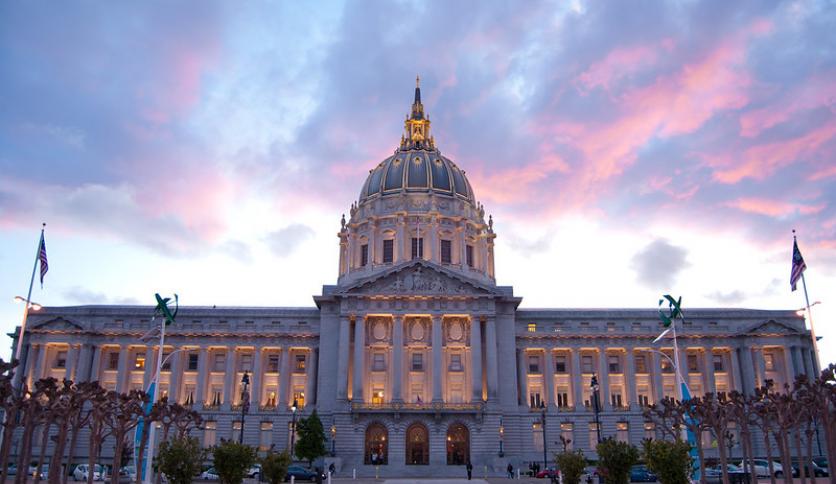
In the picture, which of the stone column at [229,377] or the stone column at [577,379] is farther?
the stone column at [577,379]

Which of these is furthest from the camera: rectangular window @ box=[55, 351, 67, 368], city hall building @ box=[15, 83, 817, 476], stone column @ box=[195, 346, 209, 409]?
rectangular window @ box=[55, 351, 67, 368]

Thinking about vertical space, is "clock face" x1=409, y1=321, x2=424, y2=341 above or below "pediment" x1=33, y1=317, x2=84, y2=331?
below

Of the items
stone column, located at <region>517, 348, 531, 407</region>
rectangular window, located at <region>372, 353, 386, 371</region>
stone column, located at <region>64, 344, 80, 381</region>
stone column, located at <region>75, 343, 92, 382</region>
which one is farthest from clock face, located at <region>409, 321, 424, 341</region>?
stone column, located at <region>64, 344, 80, 381</region>

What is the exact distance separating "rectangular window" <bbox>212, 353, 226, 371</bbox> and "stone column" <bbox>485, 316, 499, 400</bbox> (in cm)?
3177

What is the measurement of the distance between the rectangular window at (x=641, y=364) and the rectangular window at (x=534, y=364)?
12241 millimetres

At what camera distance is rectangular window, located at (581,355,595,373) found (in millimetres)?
87000

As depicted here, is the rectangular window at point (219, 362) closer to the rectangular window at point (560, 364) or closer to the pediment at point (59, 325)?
the pediment at point (59, 325)

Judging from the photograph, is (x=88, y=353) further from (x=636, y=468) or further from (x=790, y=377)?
(x=790, y=377)

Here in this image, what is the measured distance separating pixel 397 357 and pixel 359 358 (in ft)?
13.8

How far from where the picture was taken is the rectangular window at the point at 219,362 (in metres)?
85.8

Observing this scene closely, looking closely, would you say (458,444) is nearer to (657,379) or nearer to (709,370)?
(657,379)

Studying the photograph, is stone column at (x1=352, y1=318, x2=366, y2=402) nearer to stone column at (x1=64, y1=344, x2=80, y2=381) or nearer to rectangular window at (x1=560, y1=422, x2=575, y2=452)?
rectangular window at (x1=560, y1=422, x2=575, y2=452)

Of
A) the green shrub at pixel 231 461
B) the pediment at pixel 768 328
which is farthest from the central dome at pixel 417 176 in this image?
the green shrub at pixel 231 461

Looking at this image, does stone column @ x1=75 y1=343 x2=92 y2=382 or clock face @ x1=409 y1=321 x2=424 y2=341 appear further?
stone column @ x1=75 y1=343 x2=92 y2=382
